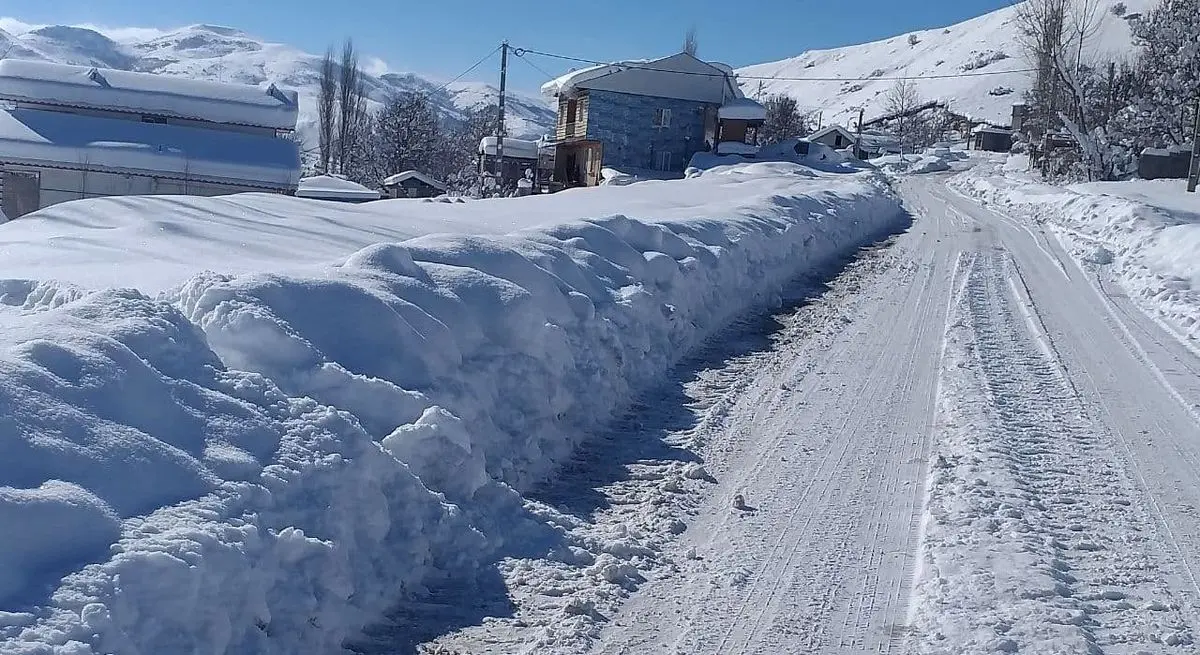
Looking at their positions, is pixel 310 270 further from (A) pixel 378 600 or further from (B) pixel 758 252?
(B) pixel 758 252

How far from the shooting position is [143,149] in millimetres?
Answer: 34406

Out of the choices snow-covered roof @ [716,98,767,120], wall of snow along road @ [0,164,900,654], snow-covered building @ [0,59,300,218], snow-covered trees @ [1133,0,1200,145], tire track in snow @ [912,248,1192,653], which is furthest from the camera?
snow-covered roof @ [716,98,767,120]

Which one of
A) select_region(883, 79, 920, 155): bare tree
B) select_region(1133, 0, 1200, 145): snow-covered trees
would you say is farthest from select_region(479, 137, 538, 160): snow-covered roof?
select_region(883, 79, 920, 155): bare tree

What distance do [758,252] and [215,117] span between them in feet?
93.2

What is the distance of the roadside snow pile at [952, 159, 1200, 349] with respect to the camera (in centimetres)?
1603

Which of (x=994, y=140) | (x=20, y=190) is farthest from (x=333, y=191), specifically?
(x=994, y=140)

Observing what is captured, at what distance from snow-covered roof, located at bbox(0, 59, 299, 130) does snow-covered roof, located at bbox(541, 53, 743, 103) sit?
58.9 feet

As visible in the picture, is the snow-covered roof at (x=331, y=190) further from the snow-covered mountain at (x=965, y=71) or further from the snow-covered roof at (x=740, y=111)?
the snow-covered mountain at (x=965, y=71)

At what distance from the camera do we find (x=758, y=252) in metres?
16.5

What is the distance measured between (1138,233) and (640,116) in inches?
1359

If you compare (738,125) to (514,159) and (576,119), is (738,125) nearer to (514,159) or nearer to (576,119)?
(576,119)

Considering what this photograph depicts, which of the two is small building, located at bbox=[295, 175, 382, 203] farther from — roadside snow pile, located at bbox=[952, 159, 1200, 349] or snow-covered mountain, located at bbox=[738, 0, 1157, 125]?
snow-covered mountain, located at bbox=[738, 0, 1157, 125]

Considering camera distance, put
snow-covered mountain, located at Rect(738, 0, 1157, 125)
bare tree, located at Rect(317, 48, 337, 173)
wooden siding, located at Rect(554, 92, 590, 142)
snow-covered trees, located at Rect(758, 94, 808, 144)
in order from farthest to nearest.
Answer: snow-covered mountain, located at Rect(738, 0, 1157, 125), snow-covered trees, located at Rect(758, 94, 808, 144), bare tree, located at Rect(317, 48, 337, 173), wooden siding, located at Rect(554, 92, 590, 142)

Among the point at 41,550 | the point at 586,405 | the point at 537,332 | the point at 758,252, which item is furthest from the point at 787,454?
the point at 758,252
